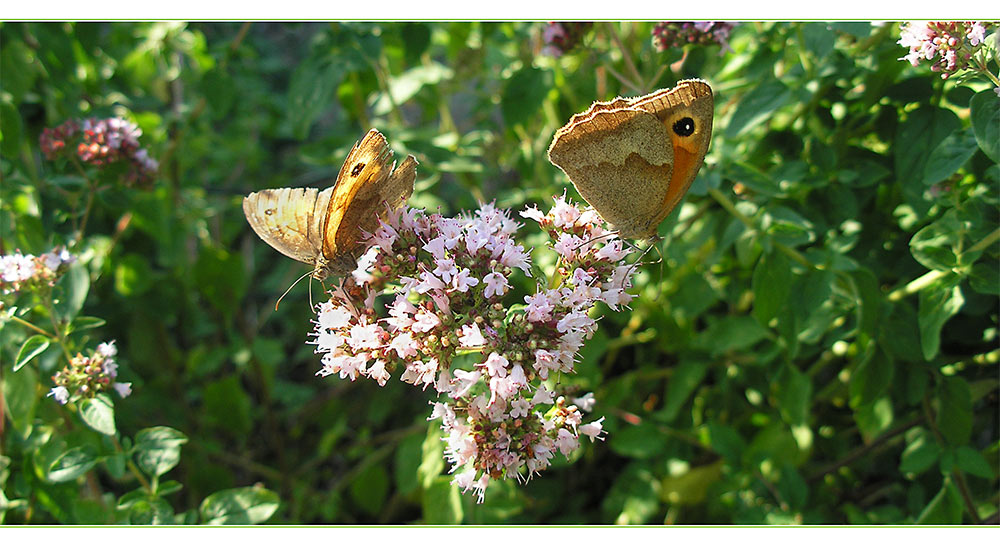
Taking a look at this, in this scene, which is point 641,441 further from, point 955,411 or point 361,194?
point 361,194

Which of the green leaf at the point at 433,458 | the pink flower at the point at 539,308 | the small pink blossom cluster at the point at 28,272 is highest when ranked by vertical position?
the small pink blossom cluster at the point at 28,272

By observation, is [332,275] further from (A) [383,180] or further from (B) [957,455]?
(B) [957,455]

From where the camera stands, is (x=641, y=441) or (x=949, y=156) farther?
(x=641, y=441)

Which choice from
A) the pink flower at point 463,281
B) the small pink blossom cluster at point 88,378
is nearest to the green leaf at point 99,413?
the small pink blossom cluster at point 88,378

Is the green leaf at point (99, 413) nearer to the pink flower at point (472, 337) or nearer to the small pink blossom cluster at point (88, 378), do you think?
the small pink blossom cluster at point (88, 378)

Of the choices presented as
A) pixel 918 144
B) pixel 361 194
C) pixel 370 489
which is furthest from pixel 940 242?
pixel 370 489
